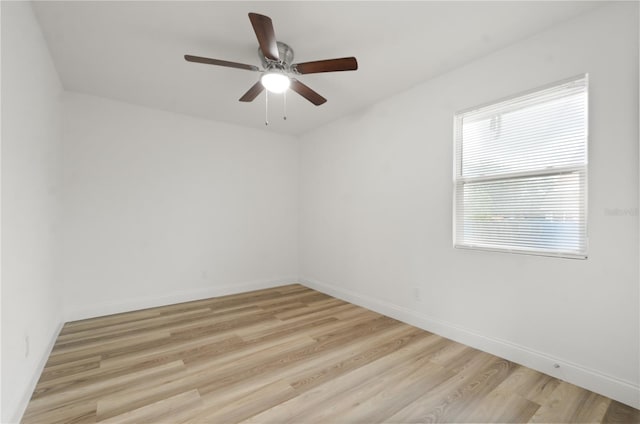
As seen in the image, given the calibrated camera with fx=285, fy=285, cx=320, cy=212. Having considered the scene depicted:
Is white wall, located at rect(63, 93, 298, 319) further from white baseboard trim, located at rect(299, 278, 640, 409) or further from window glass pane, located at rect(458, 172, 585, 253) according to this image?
window glass pane, located at rect(458, 172, 585, 253)

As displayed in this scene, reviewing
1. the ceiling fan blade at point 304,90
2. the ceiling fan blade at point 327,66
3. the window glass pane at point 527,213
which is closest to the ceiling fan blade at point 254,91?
the ceiling fan blade at point 304,90

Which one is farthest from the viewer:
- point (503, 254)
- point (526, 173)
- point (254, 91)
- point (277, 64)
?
point (254, 91)

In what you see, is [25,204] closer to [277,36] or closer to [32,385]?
[32,385]

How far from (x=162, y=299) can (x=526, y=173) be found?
14.2 ft

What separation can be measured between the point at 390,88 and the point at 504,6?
134cm

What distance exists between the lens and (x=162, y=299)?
380 centimetres

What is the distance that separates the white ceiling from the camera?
1.99m

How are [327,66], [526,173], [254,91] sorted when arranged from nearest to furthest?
[327,66] < [526,173] < [254,91]

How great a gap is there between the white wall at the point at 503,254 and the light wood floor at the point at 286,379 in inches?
10.0

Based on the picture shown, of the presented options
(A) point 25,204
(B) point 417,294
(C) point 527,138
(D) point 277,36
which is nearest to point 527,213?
(C) point 527,138

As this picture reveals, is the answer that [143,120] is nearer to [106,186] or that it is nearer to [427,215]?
[106,186]

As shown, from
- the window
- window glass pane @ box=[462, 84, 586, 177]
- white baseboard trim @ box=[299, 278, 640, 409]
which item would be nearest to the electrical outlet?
white baseboard trim @ box=[299, 278, 640, 409]

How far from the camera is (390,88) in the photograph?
3215 millimetres

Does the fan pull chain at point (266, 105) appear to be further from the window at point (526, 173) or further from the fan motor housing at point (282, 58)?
the window at point (526, 173)
